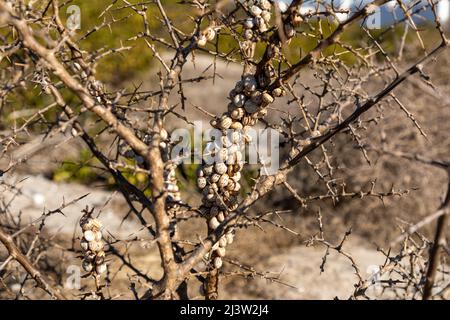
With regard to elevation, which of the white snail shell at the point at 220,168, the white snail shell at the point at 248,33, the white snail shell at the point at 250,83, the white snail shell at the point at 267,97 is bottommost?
the white snail shell at the point at 220,168

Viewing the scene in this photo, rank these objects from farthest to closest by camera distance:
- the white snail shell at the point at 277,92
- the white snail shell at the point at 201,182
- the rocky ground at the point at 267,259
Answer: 1. the rocky ground at the point at 267,259
2. the white snail shell at the point at 201,182
3. the white snail shell at the point at 277,92

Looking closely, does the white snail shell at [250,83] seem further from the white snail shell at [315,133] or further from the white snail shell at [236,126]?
the white snail shell at [315,133]

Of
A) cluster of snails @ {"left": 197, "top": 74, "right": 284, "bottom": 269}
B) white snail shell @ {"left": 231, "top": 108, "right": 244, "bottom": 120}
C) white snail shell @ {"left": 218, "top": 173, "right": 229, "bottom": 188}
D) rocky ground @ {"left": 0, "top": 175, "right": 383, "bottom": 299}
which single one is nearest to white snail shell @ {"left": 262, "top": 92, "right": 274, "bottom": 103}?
cluster of snails @ {"left": 197, "top": 74, "right": 284, "bottom": 269}

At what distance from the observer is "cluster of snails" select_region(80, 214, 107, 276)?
2.10 m

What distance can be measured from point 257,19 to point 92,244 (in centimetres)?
97

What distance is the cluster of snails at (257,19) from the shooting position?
2.10m

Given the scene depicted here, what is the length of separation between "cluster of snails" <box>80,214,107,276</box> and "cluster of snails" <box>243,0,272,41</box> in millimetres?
847

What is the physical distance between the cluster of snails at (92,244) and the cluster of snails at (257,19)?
0.85 meters

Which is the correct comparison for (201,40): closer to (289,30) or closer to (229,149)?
(289,30)

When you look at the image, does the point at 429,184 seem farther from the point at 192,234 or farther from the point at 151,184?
the point at 151,184

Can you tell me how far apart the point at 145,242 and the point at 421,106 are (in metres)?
3.70

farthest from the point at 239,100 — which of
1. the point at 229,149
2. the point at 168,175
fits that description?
the point at 168,175

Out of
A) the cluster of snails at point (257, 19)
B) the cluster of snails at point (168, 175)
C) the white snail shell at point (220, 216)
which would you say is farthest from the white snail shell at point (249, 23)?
the white snail shell at point (220, 216)
